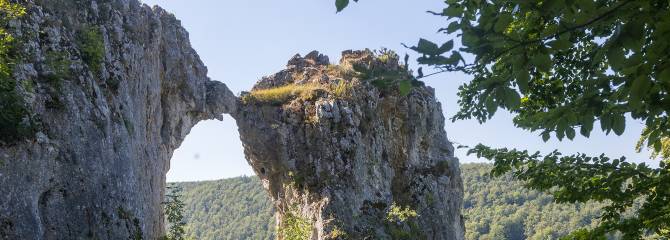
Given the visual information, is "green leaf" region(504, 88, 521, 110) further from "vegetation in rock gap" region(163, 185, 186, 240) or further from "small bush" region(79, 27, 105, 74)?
"vegetation in rock gap" region(163, 185, 186, 240)

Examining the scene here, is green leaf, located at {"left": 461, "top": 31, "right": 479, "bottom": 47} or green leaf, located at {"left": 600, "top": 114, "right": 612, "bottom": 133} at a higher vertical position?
green leaf, located at {"left": 461, "top": 31, "right": 479, "bottom": 47}

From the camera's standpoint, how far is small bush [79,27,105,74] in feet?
40.5

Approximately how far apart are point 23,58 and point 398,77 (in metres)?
10.6

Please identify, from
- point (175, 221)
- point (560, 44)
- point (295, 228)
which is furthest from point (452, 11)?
point (295, 228)

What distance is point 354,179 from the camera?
2045 centimetres

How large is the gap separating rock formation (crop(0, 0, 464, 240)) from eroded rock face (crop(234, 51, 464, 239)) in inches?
2.4

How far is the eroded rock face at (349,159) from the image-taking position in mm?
20000

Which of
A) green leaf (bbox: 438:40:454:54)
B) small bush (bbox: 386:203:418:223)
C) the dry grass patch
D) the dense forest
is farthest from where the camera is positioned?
the dense forest

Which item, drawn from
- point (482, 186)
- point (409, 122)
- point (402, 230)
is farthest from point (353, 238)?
point (482, 186)

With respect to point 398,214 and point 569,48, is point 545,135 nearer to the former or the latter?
point 569,48

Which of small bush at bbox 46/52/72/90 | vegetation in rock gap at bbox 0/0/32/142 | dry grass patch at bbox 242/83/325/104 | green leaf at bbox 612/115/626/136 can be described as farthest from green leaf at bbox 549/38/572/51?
dry grass patch at bbox 242/83/325/104

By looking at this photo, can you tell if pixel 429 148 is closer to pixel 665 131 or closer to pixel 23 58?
Answer: pixel 23 58

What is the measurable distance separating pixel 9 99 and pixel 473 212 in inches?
4514

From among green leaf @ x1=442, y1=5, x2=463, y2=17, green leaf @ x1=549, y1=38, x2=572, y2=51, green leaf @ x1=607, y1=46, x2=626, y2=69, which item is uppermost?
green leaf @ x1=442, y1=5, x2=463, y2=17
